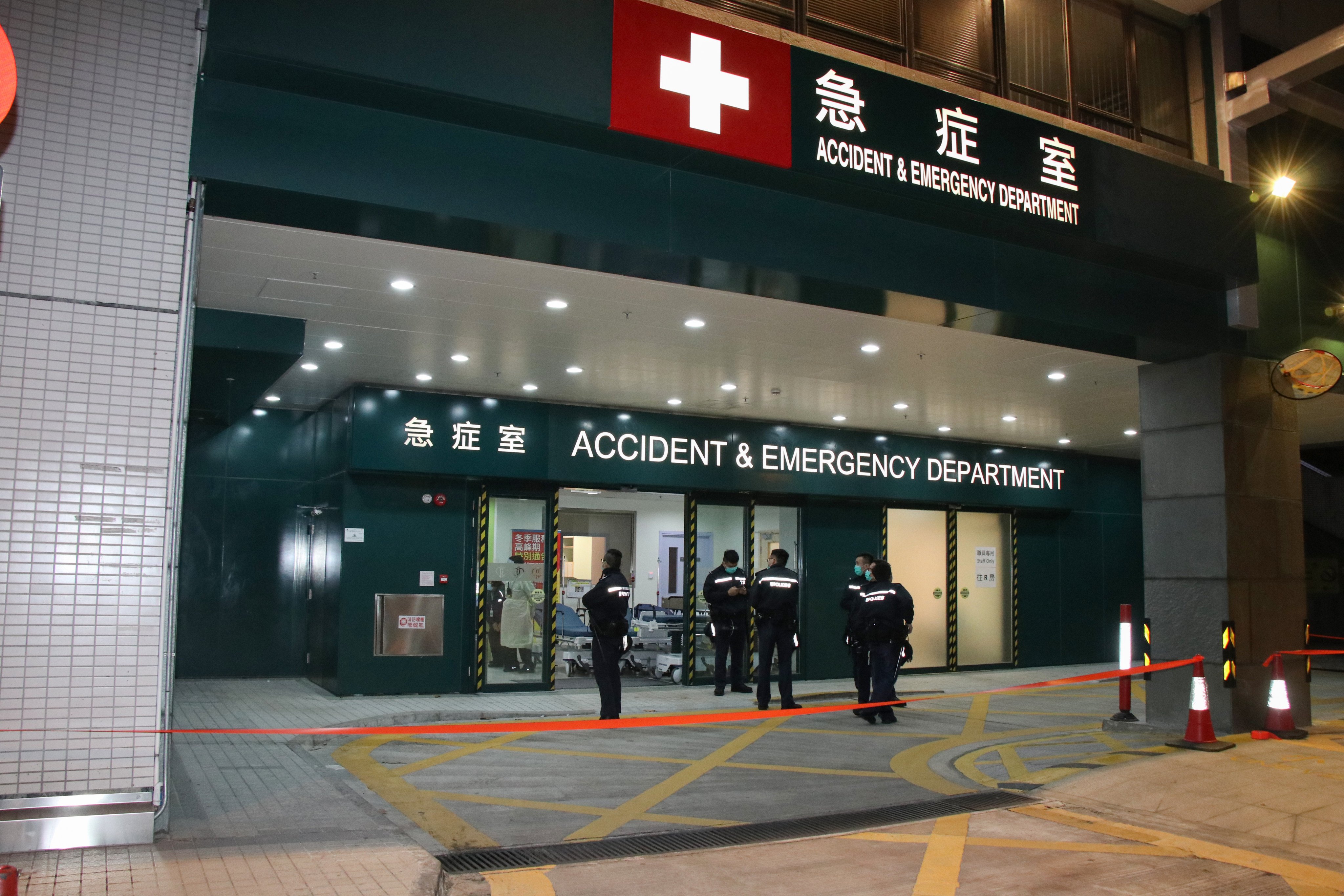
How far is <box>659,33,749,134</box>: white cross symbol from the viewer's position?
5.95m

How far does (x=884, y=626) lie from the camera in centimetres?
1057

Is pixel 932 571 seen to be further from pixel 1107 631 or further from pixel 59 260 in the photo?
pixel 59 260

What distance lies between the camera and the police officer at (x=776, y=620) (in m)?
11.2

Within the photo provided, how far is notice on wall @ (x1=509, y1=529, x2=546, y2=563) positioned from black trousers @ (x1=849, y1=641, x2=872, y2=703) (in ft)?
14.1

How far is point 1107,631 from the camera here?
17.7m

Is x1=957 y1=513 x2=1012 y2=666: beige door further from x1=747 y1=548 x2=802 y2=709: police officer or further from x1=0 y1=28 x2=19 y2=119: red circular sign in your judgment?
x1=0 y1=28 x2=19 y2=119: red circular sign

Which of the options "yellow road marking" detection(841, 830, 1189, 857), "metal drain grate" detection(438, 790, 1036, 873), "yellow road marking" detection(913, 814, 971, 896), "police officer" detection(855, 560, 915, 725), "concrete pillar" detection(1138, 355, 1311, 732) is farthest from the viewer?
"police officer" detection(855, 560, 915, 725)

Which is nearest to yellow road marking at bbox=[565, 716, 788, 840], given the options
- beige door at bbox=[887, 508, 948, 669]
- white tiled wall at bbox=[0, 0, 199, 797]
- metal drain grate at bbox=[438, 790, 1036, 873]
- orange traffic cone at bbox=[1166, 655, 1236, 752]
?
metal drain grate at bbox=[438, 790, 1036, 873]

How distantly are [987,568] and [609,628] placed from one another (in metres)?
9.30

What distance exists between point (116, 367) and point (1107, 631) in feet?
55.7

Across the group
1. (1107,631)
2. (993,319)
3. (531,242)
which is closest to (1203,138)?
(993,319)

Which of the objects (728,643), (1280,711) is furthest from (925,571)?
(1280,711)

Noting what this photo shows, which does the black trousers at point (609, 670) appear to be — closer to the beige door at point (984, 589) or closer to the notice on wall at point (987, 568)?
the beige door at point (984, 589)

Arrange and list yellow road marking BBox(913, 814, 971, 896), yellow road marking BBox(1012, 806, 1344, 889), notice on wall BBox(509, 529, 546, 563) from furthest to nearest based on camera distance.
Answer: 1. notice on wall BBox(509, 529, 546, 563)
2. yellow road marking BBox(1012, 806, 1344, 889)
3. yellow road marking BBox(913, 814, 971, 896)
